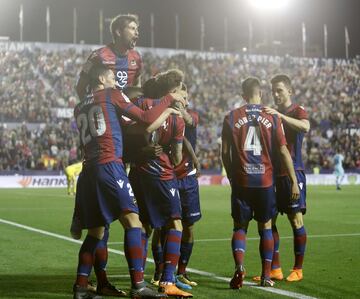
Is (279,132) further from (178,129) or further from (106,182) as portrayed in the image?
(106,182)

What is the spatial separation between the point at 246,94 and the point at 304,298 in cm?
225

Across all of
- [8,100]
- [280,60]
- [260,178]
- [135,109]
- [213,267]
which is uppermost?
[280,60]

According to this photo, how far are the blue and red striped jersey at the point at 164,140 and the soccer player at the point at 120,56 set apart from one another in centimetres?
65

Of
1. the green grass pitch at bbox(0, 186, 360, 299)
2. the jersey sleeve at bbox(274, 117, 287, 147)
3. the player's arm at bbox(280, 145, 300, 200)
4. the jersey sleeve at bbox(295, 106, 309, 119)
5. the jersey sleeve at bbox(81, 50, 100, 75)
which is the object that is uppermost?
the jersey sleeve at bbox(81, 50, 100, 75)

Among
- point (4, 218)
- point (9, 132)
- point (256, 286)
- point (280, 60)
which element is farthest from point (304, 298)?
point (280, 60)

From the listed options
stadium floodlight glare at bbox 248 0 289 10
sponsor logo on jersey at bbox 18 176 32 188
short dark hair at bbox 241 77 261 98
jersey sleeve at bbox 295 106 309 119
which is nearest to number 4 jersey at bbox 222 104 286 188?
short dark hair at bbox 241 77 261 98

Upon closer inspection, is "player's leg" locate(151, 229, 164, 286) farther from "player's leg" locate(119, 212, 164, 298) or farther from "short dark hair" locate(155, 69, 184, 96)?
"short dark hair" locate(155, 69, 184, 96)

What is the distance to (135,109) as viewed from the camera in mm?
6375

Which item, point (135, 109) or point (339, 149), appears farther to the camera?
point (339, 149)

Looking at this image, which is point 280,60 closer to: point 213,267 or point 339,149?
point 339,149

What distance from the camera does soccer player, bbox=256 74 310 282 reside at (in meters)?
8.03

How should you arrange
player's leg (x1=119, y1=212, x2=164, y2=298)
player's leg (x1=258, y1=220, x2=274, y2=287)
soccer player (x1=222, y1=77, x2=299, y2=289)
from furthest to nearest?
1. soccer player (x1=222, y1=77, x2=299, y2=289)
2. player's leg (x1=258, y1=220, x2=274, y2=287)
3. player's leg (x1=119, y1=212, x2=164, y2=298)

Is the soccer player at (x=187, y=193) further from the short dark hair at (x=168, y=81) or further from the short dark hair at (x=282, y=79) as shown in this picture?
the short dark hair at (x=282, y=79)

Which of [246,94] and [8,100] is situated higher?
[8,100]
